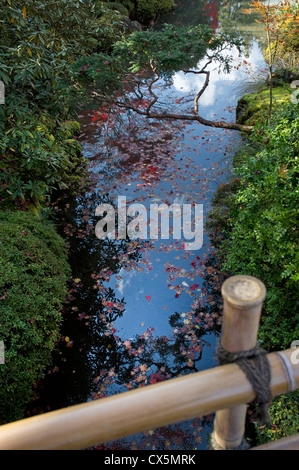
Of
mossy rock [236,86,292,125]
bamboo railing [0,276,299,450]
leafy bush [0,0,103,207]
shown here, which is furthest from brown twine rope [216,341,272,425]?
mossy rock [236,86,292,125]

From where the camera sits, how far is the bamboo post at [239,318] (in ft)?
3.19

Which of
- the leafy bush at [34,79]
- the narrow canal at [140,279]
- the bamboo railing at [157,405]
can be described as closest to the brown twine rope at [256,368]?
the bamboo railing at [157,405]

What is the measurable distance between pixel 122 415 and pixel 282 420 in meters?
2.94

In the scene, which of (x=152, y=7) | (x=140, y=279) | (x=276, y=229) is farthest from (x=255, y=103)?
(x=152, y=7)

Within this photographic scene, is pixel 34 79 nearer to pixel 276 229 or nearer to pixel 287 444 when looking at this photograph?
pixel 276 229

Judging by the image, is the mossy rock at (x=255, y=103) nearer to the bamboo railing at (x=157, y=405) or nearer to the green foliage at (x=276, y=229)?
the green foliage at (x=276, y=229)

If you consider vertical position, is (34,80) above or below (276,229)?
above

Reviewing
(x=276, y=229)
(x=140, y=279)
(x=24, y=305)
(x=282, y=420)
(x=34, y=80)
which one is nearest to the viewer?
(x=282, y=420)

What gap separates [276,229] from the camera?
135 inches

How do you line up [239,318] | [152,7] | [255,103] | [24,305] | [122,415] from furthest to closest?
1. [152,7]
2. [255,103]
3. [24,305]
4. [239,318]
5. [122,415]

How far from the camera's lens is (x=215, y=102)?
9.41 m

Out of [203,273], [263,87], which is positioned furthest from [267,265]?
[263,87]

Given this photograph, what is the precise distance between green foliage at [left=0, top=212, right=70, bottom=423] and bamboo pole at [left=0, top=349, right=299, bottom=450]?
2800mm
